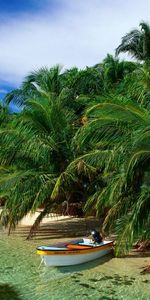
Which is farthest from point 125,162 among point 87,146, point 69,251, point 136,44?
point 136,44

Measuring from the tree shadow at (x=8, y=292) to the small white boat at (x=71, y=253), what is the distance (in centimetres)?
165

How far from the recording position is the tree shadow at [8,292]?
10.4 m

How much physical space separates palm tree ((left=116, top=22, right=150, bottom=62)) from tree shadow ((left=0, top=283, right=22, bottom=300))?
19.5 meters

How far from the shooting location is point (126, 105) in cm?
1155

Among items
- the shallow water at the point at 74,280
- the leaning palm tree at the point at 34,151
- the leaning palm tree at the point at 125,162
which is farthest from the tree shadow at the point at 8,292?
the leaning palm tree at the point at 34,151

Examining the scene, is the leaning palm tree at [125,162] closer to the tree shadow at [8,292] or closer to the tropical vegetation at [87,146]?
the tropical vegetation at [87,146]

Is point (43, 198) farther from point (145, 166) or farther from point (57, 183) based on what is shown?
point (145, 166)

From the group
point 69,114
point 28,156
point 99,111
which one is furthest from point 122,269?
point 69,114

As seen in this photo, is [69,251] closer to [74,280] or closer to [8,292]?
[74,280]

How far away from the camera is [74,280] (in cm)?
1180

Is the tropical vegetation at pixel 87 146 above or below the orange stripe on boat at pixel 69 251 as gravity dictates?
above

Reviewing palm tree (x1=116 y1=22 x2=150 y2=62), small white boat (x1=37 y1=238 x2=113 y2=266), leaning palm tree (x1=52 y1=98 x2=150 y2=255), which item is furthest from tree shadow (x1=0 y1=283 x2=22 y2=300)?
palm tree (x1=116 y1=22 x2=150 y2=62)

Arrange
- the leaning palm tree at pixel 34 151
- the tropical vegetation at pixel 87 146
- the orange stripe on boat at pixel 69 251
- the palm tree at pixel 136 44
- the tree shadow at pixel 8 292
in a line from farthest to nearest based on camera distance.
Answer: the palm tree at pixel 136 44
the leaning palm tree at pixel 34 151
the orange stripe on boat at pixel 69 251
the tropical vegetation at pixel 87 146
the tree shadow at pixel 8 292

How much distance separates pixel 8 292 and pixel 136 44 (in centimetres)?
2082
